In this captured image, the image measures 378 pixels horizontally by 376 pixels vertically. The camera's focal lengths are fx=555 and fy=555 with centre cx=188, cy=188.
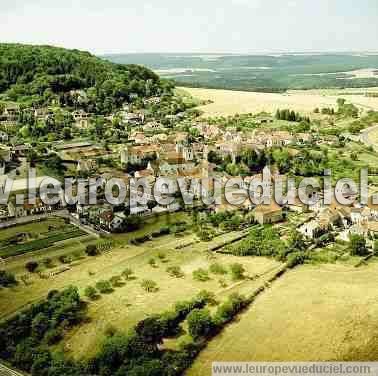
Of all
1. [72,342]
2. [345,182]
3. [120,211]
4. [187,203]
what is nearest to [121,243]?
[120,211]

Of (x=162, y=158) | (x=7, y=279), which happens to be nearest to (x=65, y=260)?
(x=7, y=279)

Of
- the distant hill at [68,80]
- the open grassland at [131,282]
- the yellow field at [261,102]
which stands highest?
the distant hill at [68,80]

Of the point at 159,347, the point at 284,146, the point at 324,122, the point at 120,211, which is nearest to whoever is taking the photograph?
the point at 159,347

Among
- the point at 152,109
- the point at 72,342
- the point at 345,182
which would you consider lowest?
the point at 72,342

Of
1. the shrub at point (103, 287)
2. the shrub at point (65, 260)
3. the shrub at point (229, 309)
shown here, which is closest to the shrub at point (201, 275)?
the shrub at point (229, 309)

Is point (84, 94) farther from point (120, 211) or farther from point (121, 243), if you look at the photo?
point (121, 243)

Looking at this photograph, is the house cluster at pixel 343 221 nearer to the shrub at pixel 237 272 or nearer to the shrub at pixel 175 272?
the shrub at pixel 237 272
